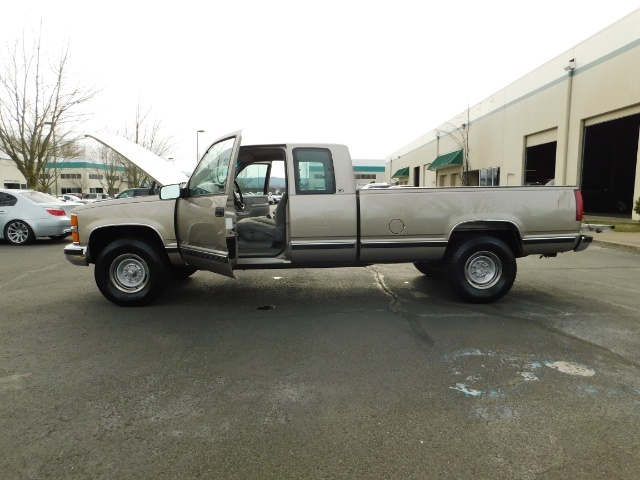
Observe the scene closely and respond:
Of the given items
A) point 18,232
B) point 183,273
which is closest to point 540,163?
point 183,273

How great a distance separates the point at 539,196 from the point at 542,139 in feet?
62.2

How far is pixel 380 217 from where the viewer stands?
16.6ft

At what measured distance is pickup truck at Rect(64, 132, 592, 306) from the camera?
16.5 feet

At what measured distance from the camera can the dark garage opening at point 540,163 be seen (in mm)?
23984

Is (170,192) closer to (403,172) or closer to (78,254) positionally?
(78,254)

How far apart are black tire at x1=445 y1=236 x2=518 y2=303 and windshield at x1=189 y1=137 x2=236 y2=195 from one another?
3041 mm

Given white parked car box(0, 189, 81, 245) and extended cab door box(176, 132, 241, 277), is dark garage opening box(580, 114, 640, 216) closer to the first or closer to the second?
extended cab door box(176, 132, 241, 277)

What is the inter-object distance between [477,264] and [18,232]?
12.0 meters

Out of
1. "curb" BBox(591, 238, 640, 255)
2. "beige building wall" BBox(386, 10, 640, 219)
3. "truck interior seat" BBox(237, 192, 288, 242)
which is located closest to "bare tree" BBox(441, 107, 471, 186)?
"beige building wall" BBox(386, 10, 640, 219)

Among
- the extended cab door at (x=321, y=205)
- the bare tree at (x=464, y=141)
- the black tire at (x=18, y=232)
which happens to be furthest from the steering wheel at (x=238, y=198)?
the bare tree at (x=464, y=141)

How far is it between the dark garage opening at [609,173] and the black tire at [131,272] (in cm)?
2687

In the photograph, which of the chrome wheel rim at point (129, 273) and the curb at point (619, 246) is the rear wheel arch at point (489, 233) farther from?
the curb at point (619, 246)

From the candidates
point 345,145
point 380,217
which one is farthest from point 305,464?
point 345,145

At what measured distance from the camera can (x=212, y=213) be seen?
15.5 ft
